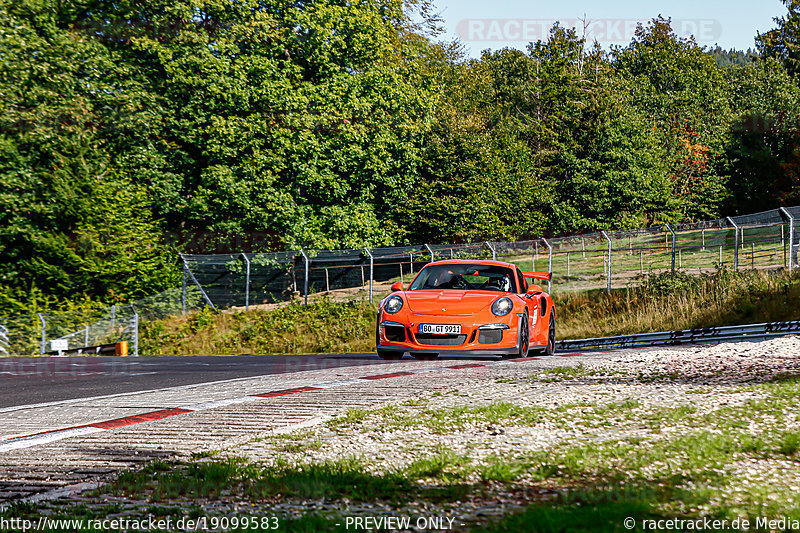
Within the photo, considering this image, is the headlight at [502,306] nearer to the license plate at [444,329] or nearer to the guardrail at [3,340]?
the license plate at [444,329]

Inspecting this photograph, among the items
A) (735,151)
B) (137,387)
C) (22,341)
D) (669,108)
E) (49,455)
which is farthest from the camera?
(669,108)

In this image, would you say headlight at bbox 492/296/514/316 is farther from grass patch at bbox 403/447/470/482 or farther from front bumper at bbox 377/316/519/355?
grass patch at bbox 403/447/470/482

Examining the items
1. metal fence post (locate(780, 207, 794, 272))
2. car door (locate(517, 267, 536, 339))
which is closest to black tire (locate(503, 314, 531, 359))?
car door (locate(517, 267, 536, 339))

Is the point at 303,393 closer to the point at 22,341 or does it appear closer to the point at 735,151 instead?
the point at 22,341

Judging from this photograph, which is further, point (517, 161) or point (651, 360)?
point (517, 161)

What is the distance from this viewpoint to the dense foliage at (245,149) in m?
34.3

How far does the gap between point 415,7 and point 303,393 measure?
49517mm

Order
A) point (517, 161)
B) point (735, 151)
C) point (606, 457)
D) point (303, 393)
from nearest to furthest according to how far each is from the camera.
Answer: point (606, 457), point (303, 393), point (517, 161), point (735, 151)

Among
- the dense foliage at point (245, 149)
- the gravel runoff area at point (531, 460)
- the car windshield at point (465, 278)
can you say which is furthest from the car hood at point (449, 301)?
the dense foliage at point (245, 149)

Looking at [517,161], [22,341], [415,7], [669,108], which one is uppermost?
[415,7]

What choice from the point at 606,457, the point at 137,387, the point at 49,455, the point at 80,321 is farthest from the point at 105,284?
the point at 606,457

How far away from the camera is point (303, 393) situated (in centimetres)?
962

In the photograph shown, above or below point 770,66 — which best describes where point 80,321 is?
below

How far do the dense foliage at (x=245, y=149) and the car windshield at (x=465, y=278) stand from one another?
21950 millimetres
